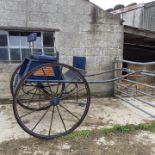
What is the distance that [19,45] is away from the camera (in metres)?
5.61

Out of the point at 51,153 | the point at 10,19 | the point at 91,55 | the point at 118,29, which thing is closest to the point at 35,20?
the point at 10,19

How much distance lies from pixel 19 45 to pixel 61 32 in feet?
3.49

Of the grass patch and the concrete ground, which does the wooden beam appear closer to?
the concrete ground

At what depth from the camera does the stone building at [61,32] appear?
549cm

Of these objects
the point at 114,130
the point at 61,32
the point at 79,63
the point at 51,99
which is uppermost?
the point at 61,32

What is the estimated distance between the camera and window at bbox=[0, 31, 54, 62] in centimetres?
552

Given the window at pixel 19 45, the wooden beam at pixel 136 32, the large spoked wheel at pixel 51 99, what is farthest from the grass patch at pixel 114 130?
the wooden beam at pixel 136 32

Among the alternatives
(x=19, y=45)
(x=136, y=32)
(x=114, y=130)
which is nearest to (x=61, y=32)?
(x=19, y=45)

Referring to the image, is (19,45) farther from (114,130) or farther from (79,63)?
(114,130)

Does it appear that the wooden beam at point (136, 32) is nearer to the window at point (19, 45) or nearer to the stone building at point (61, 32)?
the stone building at point (61, 32)

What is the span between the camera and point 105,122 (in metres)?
4.52

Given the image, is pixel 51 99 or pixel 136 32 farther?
pixel 136 32

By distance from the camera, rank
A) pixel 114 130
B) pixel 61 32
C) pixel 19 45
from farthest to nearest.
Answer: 1. pixel 61 32
2. pixel 19 45
3. pixel 114 130

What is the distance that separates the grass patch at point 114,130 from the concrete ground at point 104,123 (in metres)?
0.16
